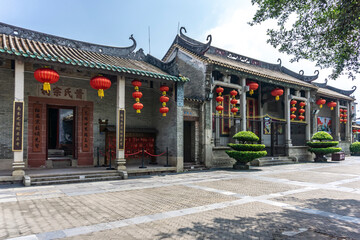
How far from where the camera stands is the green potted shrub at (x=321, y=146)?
16422 millimetres

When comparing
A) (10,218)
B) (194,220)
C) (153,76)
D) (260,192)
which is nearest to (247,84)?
(153,76)

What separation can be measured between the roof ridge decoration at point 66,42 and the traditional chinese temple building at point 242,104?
2393 millimetres

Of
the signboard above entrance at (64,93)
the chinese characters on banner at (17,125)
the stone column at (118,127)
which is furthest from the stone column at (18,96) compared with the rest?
the stone column at (118,127)

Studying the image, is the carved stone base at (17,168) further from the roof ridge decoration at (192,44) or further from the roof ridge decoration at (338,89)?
the roof ridge decoration at (338,89)

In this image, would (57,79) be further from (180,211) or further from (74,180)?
(180,211)

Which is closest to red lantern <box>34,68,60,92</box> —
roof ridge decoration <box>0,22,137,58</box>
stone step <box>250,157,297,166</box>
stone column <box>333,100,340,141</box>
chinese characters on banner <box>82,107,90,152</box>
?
chinese characters on banner <box>82,107,90,152</box>

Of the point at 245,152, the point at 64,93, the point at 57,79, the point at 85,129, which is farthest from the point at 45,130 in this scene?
the point at 245,152

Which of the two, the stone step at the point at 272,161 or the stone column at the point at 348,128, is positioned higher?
the stone column at the point at 348,128

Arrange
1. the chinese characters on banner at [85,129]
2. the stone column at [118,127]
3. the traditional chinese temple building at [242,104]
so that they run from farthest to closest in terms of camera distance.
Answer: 1. the traditional chinese temple building at [242,104]
2. the chinese characters on banner at [85,129]
3. the stone column at [118,127]

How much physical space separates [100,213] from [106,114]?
7146mm

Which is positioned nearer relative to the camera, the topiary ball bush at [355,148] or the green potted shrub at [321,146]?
the green potted shrub at [321,146]

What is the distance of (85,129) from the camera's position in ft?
35.8

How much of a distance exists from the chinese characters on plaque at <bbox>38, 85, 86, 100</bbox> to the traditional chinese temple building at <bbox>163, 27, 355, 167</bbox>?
4457 mm

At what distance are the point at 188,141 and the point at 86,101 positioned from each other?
16.8 ft
